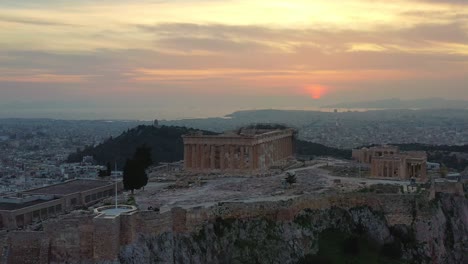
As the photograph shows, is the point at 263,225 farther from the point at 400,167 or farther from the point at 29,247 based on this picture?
the point at 400,167

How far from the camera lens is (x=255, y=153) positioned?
197 ft

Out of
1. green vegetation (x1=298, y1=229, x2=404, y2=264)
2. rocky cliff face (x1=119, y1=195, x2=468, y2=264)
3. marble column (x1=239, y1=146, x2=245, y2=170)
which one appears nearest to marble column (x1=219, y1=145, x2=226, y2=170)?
marble column (x1=239, y1=146, x2=245, y2=170)

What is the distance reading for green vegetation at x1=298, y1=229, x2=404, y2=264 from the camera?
123 ft

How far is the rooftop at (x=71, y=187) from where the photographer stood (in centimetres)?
4429

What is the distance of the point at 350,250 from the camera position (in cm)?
3838

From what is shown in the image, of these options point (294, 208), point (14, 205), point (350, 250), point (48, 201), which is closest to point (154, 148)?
point (48, 201)

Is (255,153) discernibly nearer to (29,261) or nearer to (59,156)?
(29,261)

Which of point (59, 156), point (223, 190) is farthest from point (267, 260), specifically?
point (59, 156)

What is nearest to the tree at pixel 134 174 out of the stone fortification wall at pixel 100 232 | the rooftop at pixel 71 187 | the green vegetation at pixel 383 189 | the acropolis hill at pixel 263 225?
the acropolis hill at pixel 263 225

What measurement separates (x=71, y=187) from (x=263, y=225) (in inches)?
688

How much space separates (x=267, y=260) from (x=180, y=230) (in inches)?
215

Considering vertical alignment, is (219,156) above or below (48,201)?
above

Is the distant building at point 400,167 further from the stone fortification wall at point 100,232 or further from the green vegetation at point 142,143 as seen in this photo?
the green vegetation at point 142,143

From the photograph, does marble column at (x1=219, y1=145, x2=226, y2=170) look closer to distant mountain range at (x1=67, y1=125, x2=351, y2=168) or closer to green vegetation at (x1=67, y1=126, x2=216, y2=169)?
distant mountain range at (x1=67, y1=125, x2=351, y2=168)
